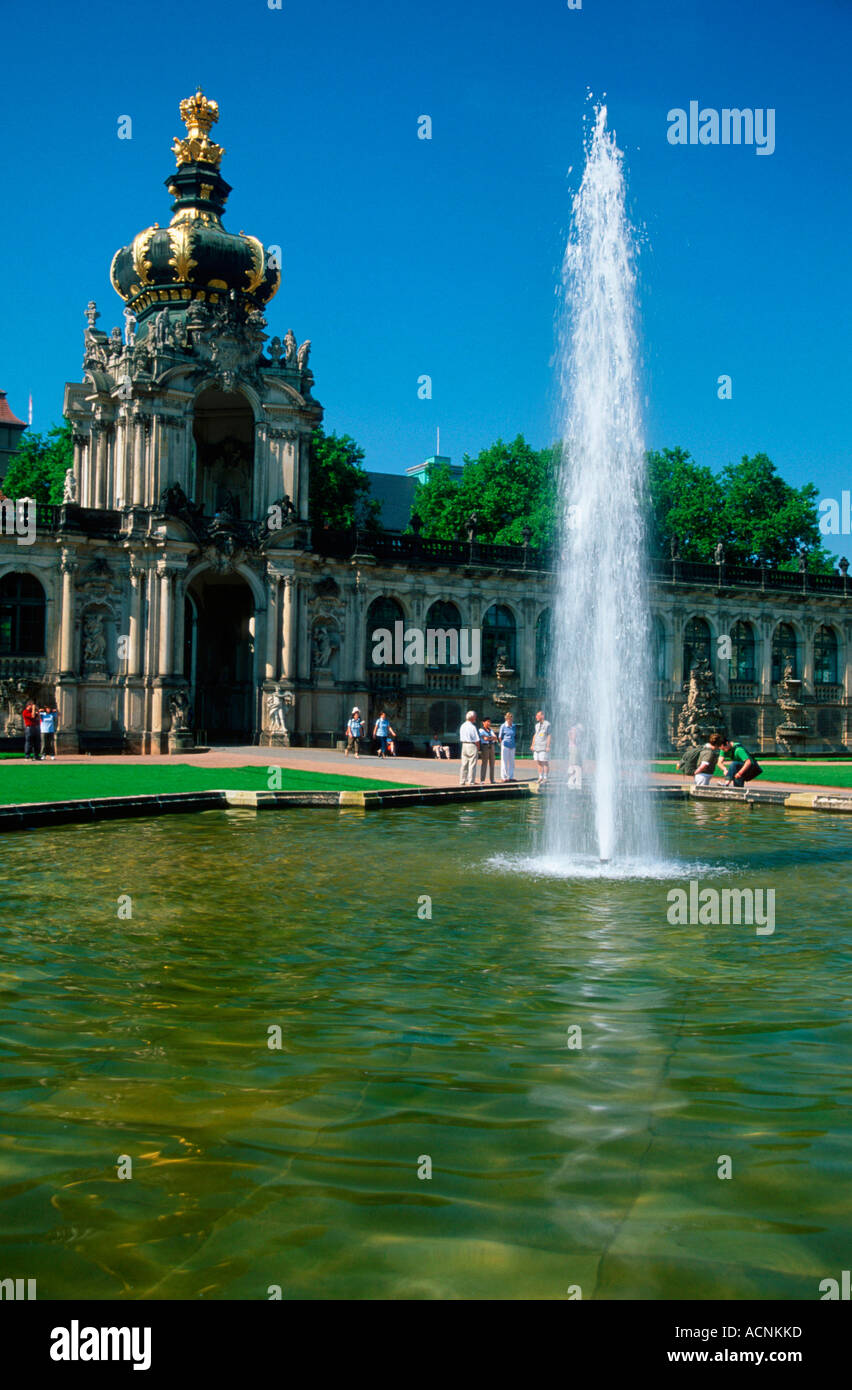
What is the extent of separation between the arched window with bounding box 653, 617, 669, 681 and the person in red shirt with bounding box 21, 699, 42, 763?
91.7ft

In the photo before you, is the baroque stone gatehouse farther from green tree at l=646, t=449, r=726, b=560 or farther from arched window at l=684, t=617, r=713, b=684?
green tree at l=646, t=449, r=726, b=560

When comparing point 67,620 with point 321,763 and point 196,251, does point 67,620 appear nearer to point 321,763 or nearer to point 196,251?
point 321,763

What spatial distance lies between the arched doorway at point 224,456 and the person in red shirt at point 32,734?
14255 mm

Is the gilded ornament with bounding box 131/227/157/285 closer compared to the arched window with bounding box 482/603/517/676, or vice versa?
the gilded ornament with bounding box 131/227/157/285

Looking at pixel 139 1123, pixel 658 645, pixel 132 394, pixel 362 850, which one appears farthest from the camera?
pixel 658 645

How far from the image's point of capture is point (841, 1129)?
18.5ft

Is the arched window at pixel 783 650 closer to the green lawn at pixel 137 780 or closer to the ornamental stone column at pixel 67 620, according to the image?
the ornamental stone column at pixel 67 620

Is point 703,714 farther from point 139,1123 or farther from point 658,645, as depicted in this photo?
point 139,1123

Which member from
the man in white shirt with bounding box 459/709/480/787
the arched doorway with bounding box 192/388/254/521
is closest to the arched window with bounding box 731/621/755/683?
the arched doorway with bounding box 192/388/254/521

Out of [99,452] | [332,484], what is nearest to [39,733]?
[99,452]

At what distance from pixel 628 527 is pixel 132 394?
26864mm

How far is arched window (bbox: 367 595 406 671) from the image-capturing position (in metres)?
45.1
